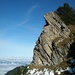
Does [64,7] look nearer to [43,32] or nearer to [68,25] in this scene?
[68,25]

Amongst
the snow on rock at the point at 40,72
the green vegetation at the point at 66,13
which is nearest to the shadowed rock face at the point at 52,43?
the green vegetation at the point at 66,13

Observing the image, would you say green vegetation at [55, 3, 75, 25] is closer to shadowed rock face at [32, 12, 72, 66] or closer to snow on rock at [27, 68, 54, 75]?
shadowed rock face at [32, 12, 72, 66]

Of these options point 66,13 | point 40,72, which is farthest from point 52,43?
point 66,13

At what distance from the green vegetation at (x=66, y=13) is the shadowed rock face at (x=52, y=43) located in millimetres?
3339

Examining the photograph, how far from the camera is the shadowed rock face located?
64.7 meters

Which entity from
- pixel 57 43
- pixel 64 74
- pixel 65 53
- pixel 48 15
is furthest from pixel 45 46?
pixel 64 74

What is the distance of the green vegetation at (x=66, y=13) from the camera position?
79.4m

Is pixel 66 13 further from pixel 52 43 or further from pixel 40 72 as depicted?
pixel 40 72

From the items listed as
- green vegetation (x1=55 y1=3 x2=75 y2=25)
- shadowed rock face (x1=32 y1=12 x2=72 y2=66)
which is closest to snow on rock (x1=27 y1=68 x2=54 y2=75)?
shadowed rock face (x1=32 y1=12 x2=72 y2=66)

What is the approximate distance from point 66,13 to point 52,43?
60.9 ft

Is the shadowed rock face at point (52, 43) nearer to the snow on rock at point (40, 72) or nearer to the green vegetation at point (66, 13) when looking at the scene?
the green vegetation at point (66, 13)

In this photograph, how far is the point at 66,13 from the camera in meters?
82.2

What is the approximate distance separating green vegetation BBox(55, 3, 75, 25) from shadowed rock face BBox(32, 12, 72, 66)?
334 cm

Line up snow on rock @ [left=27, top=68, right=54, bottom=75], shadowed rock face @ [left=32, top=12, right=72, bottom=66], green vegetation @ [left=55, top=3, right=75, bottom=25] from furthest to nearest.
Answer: green vegetation @ [left=55, top=3, right=75, bottom=25], shadowed rock face @ [left=32, top=12, right=72, bottom=66], snow on rock @ [left=27, top=68, right=54, bottom=75]
